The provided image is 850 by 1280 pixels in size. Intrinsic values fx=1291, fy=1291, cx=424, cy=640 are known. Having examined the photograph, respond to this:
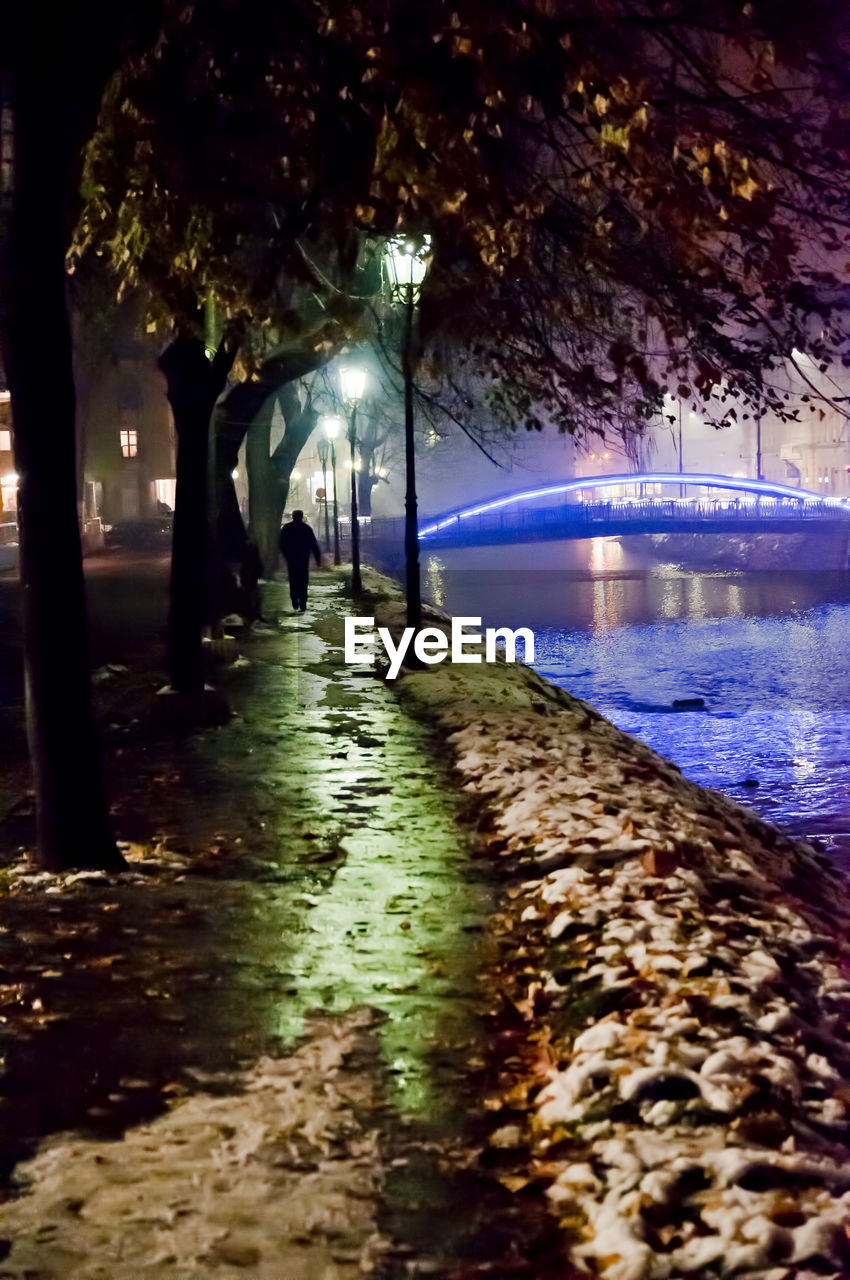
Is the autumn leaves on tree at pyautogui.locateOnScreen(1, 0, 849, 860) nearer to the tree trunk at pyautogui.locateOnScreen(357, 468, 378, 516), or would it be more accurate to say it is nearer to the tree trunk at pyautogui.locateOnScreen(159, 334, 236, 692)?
the tree trunk at pyautogui.locateOnScreen(159, 334, 236, 692)

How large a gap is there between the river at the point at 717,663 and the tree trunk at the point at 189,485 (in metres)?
Result: 7.01

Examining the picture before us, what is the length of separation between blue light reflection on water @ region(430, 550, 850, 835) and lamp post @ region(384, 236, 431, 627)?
4.72 metres

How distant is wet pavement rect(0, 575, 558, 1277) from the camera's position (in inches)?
159

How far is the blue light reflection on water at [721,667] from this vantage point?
1800 centimetres

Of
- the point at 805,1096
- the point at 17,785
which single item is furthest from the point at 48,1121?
the point at 17,785

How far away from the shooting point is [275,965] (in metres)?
5.61

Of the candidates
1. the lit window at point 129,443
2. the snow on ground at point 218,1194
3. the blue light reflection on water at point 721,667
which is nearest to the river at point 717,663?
the blue light reflection on water at point 721,667

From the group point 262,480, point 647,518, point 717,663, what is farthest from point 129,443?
point 717,663

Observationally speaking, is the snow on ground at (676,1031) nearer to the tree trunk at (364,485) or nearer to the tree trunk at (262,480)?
the tree trunk at (262,480)

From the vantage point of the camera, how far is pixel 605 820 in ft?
25.5

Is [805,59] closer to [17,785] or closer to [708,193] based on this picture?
[708,193]

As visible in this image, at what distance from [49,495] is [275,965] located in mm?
2631

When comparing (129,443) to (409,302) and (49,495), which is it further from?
(49,495)

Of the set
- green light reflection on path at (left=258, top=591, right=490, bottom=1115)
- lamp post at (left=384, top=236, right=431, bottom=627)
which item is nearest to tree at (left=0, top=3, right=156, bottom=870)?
green light reflection on path at (left=258, top=591, right=490, bottom=1115)
